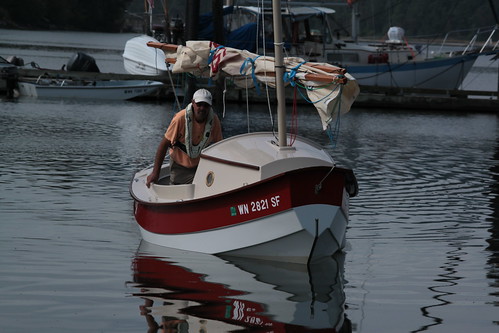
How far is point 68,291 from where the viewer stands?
40.0 feet

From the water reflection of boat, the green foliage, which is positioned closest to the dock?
the water reflection of boat

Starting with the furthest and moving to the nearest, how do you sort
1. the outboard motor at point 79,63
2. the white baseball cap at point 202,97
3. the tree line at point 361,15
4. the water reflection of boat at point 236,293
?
1. the tree line at point 361,15
2. the outboard motor at point 79,63
3. the white baseball cap at point 202,97
4. the water reflection of boat at point 236,293

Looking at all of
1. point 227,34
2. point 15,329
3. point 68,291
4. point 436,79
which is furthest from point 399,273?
point 436,79

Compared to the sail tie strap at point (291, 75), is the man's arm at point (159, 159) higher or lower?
lower

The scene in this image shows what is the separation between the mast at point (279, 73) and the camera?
1402 cm

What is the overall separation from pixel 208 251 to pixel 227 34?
37241mm

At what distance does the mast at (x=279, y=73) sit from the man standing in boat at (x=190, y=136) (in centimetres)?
114

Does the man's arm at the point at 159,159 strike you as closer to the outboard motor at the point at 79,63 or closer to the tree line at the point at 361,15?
the outboard motor at the point at 79,63

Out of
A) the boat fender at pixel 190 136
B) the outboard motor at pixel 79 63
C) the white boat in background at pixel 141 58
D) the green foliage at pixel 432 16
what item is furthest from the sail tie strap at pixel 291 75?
the green foliage at pixel 432 16

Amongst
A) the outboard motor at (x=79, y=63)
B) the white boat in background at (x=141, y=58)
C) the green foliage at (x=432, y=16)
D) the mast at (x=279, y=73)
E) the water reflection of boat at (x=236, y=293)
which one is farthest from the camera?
the green foliage at (x=432, y=16)

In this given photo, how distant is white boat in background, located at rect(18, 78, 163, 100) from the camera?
45719 mm

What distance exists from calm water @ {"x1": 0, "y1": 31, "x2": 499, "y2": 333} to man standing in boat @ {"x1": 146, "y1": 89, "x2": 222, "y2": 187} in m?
1.36

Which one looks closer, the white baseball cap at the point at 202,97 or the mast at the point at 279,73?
the mast at the point at 279,73

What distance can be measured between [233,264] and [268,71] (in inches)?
123
